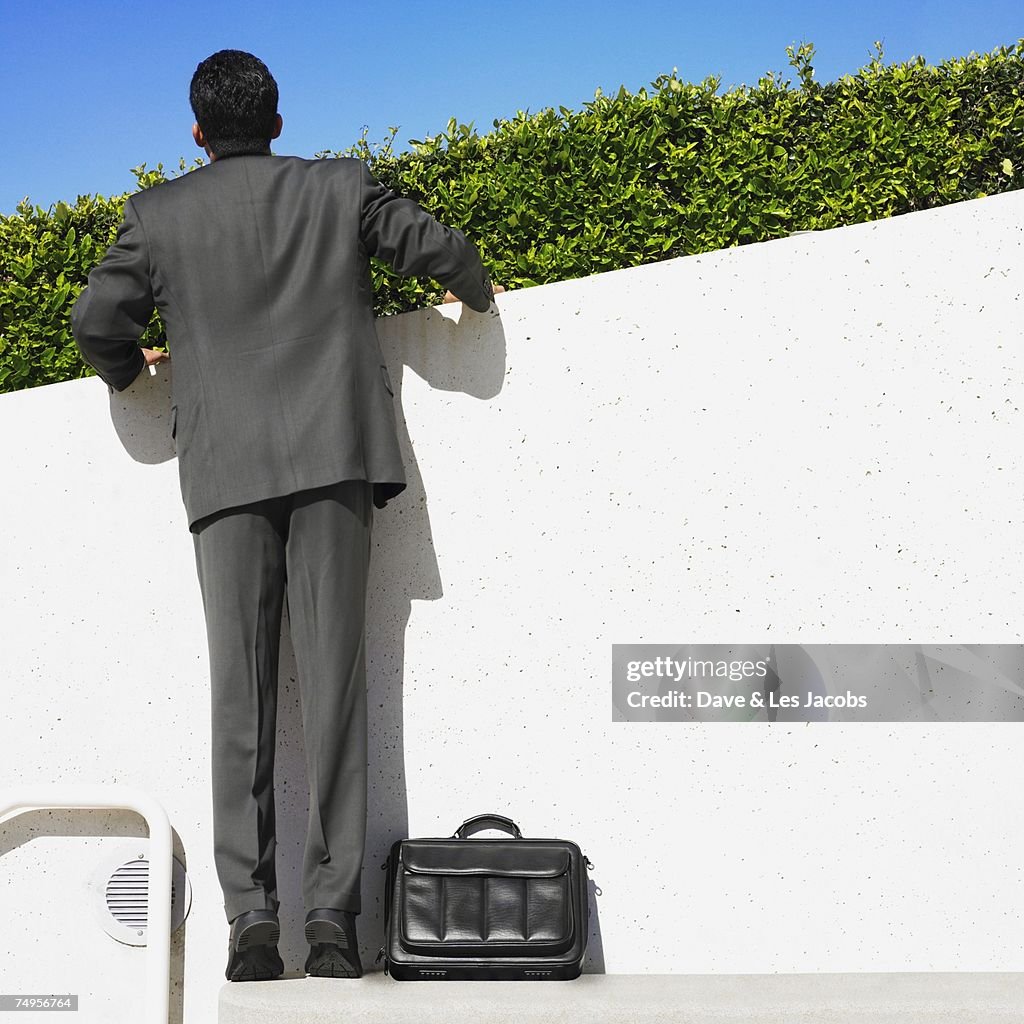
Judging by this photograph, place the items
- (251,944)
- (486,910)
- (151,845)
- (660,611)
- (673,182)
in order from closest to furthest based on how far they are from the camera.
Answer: (251,944)
(486,910)
(151,845)
(660,611)
(673,182)

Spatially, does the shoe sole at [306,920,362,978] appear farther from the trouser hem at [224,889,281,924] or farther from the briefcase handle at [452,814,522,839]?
the briefcase handle at [452,814,522,839]

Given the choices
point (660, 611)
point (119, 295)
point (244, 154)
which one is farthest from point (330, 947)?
point (244, 154)

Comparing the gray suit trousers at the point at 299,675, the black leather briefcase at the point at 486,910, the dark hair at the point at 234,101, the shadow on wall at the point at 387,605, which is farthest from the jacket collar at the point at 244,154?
the black leather briefcase at the point at 486,910

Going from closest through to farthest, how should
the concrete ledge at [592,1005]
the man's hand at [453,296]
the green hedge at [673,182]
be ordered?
1. the concrete ledge at [592,1005]
2. the man's hand at [453,296]
3. the green hedge at [673,182]

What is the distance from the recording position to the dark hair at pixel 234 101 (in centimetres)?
268

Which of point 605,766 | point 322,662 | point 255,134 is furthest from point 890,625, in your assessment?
point 255,134

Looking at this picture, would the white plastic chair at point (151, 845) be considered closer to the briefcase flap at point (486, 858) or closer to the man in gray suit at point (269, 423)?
the man in gray suit at point (269, 423)

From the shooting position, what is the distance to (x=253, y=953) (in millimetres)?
2613

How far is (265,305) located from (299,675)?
0.89 meters

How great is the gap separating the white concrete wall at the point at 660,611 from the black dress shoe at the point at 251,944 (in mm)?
321

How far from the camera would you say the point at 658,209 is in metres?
3.72

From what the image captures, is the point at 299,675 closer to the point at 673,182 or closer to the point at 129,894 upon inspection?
the point at 129,894

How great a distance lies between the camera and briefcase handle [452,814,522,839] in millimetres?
2857

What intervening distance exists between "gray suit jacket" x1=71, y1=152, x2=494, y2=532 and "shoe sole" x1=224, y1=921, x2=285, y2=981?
97 cm
